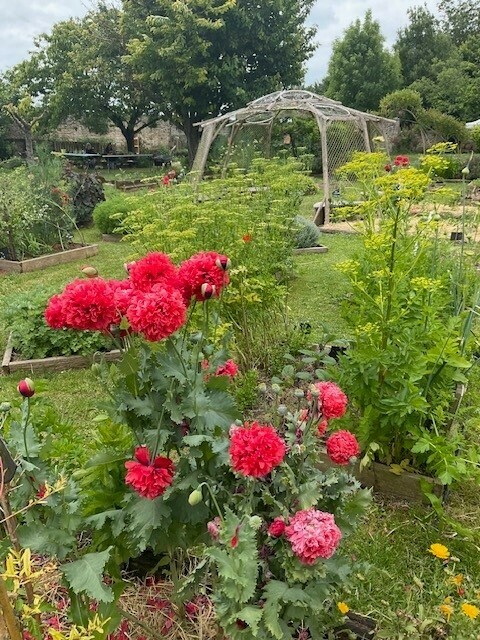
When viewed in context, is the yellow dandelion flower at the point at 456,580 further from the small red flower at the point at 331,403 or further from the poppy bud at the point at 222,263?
the poppy bud at the point at 222,263

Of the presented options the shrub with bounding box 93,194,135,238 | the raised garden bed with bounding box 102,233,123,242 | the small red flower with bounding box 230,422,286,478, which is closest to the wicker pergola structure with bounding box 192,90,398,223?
the shrub with bounding box 93,194,135,238

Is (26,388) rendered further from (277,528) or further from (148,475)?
(277,528)

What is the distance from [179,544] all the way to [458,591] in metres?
1.12

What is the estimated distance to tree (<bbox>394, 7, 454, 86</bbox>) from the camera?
27984 mm

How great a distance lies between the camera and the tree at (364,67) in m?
24.5

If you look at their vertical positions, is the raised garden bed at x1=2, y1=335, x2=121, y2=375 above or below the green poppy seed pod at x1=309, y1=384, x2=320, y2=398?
below

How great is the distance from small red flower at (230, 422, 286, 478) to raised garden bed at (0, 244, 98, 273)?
6.47 meters

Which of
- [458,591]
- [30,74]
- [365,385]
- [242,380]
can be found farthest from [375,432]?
[30,74]

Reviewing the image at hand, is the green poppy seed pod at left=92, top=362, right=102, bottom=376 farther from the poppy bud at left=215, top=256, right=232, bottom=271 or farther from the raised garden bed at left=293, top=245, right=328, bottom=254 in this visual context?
the raised garden bed at left=293, top=245, right=328, bottom=254

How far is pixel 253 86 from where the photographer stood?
66.9 ft

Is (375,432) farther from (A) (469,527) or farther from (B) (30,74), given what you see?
(B) (30,74)

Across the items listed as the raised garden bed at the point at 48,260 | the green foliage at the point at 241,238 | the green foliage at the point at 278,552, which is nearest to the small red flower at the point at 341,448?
the green foliage at the point at 278,552

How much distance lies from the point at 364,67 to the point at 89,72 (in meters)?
12.1

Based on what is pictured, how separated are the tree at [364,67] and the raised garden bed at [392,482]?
81.9ft
